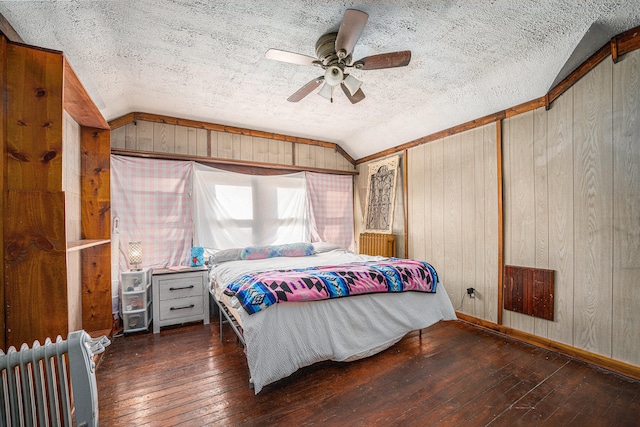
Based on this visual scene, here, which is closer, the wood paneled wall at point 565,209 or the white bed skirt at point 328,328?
the white bed skirt at point 328,328

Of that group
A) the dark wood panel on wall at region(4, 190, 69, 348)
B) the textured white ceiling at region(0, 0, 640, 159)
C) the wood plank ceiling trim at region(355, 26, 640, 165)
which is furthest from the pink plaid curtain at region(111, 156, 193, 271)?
the wood plank ceiling trim at region(355, 26, 640, 165)

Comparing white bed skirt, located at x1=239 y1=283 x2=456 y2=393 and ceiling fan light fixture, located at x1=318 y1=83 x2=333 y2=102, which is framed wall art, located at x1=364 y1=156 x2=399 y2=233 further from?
ceiling fan light fixture, located at x1=318 y1=83 x2=333 y2=102

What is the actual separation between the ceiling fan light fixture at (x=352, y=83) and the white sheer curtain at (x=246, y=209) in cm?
226

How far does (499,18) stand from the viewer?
188cm

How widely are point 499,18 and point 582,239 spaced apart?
190 centimetres

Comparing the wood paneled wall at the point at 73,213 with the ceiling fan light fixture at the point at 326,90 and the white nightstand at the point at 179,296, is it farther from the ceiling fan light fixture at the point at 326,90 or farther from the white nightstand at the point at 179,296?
the ceiling fan light fixture at the point at 326,90

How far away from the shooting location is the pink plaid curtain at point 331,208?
4613mm

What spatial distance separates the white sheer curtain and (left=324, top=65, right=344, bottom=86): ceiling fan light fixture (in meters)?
2.31

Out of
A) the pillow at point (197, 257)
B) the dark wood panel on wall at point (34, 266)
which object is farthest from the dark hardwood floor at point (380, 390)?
the pillow at point (197, 257)

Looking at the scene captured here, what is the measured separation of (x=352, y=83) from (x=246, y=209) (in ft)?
8.07

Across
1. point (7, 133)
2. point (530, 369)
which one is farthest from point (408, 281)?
point (7, 133)

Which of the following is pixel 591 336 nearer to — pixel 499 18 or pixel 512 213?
pixel 512 213

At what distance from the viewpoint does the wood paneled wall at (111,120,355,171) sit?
341 cm

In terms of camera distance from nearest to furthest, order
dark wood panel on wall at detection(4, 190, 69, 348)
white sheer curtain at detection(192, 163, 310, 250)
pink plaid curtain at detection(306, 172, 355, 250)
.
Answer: dark wood panel on wall at detection(4, 190, 69, 348) < white sheer curtain at detection(192, 163, 310, 250) < pink plaid curtain at detection(306, 172, 355, 250)
